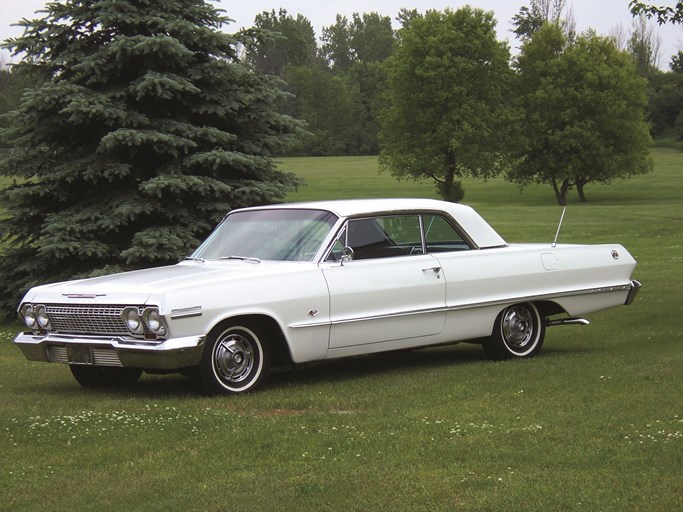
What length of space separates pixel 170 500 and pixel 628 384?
4.32 meters

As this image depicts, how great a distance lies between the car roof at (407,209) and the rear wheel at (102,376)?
190cm

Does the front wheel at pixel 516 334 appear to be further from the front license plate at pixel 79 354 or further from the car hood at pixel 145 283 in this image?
the front license plate at pixel 79 354

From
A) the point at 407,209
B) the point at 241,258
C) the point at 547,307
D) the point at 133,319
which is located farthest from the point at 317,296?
the point at 547,307

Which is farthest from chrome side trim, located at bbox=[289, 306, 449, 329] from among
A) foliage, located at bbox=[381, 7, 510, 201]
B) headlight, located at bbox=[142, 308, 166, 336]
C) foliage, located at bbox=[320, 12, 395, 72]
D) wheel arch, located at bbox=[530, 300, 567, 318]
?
foliage, located at bbox=[320, 12, 395, 72]

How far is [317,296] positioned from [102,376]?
2079mm

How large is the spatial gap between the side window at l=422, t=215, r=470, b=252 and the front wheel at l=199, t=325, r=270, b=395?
6.94 ft

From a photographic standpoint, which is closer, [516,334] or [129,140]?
[516,334]

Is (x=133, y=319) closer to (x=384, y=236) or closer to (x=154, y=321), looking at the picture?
(x=154, y=321)

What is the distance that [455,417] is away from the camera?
721 centimetres

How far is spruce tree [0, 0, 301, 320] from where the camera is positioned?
15.6 meters

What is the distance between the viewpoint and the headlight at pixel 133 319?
26.6ft

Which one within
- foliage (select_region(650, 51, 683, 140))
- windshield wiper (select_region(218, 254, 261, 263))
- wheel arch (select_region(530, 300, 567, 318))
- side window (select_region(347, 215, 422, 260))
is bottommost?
wheel arch (select_region(530, 300, 567, 318))

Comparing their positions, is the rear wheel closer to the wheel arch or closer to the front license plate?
the front license plate

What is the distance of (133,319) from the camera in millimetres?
8133
